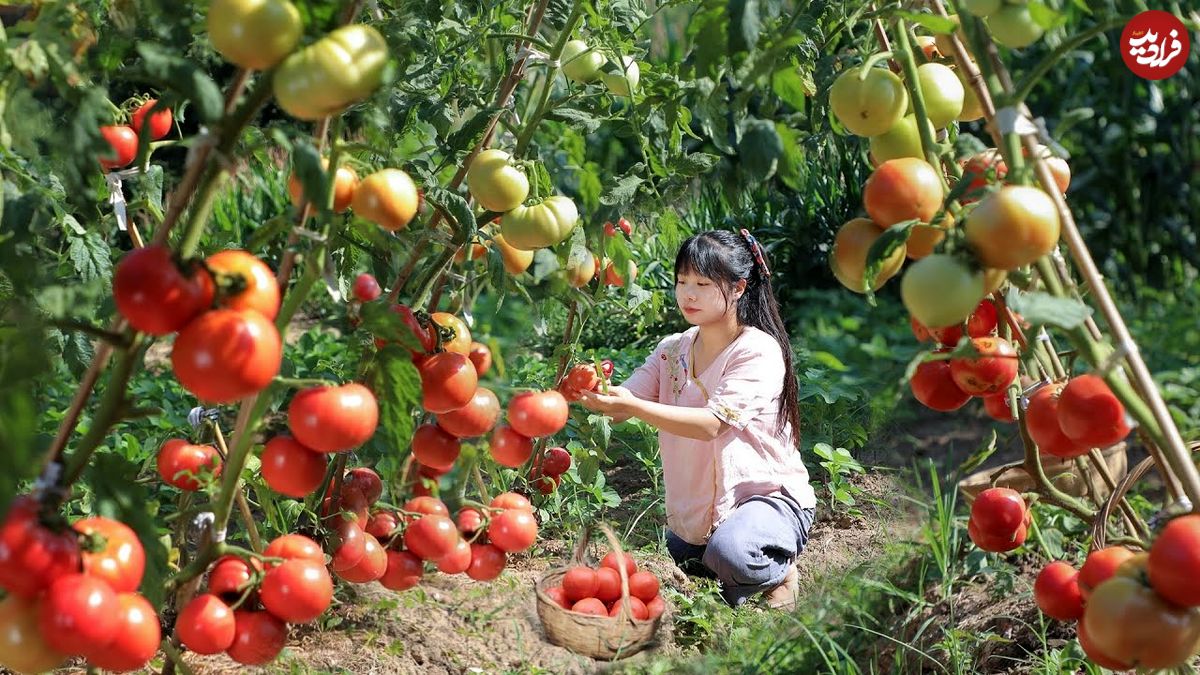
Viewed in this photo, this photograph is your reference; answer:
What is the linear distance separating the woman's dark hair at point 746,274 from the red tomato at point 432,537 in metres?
0.92

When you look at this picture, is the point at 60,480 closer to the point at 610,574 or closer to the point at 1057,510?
the point at 610,574

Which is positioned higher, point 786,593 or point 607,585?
point 607,585

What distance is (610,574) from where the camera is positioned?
1.92 metres

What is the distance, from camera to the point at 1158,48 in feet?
5.50

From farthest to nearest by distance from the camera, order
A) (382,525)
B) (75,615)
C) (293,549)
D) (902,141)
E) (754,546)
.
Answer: (754,546) < (382,525) < (293,549) < (902,141) < (75,615)

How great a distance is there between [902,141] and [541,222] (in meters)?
0.44

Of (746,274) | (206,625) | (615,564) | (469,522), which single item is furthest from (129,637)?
(746,274)

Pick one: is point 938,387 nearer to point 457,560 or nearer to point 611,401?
point 457,560

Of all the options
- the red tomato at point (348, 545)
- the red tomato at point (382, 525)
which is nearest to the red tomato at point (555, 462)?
the red tomato at point (382, 525)

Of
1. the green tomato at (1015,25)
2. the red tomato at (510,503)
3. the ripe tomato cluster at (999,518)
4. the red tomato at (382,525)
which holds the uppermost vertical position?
the green tomato at (1015,25)

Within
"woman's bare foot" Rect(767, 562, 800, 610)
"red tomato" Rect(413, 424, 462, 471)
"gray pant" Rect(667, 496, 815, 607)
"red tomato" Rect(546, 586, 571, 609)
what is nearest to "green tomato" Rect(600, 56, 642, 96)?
"red tomato" Rect(413, 424, 462, 471)

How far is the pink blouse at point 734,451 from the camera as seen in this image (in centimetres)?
215

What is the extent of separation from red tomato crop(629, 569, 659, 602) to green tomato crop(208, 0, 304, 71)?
1.31 m

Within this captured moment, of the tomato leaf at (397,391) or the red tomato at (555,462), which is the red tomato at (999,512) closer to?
the tomato leaf at (397,391)
